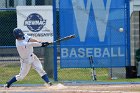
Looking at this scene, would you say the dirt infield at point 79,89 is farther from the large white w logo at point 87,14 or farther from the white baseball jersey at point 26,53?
the large white w logo at point 87,14

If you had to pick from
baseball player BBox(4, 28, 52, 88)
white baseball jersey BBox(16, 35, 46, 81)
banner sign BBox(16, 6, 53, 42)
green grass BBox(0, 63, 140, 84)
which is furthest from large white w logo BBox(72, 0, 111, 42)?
white baseball jersey BBox(16, 35, 46, 81)

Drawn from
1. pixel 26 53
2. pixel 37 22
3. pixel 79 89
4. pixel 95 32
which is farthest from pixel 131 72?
pixel 26 53

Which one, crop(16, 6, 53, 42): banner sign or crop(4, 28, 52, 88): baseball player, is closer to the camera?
crop(4, 28, 52, 88): baseball player

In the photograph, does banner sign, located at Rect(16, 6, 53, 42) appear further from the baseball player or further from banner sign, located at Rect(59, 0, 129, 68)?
the baseball player

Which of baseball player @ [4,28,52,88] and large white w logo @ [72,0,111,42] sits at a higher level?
large white w logo @ [72,0,111,42]

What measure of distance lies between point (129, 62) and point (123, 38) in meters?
0.76

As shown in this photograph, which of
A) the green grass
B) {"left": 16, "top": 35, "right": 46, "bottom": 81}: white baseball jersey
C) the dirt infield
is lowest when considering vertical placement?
the dirt infield

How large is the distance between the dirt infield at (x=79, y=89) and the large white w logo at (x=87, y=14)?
2.35 m

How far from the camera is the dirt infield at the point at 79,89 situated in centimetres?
1339

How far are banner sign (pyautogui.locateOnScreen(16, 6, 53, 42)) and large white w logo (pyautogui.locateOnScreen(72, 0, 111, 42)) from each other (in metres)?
0.84

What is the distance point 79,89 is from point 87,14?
126 inches

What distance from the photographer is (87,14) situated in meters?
16.3

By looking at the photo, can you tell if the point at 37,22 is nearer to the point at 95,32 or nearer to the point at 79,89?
the point at 95,32

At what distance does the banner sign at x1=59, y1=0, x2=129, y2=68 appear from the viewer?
16.2 m
